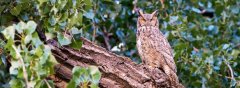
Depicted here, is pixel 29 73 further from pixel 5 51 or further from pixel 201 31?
pixel 201 31

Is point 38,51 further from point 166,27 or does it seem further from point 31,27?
point 166,27

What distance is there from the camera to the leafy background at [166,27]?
1.71 metres

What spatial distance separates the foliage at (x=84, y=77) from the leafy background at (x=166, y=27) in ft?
0.92

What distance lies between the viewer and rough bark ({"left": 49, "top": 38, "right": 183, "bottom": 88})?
5.79ft

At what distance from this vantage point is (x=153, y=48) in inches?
92.0

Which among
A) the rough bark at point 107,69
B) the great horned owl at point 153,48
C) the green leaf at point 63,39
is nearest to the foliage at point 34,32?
the green leaf at point 63,39

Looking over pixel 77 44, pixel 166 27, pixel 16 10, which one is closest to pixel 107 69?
pixel 77 44

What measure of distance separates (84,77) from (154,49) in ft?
3.31

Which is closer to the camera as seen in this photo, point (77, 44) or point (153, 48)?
point (77, 44)

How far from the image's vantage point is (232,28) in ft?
10.5

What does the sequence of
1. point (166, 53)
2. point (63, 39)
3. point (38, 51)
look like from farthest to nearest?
point (166, 53) → point (63, 39) → point (38, 51)

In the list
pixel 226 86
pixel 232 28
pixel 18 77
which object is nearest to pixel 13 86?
pixel 18 77

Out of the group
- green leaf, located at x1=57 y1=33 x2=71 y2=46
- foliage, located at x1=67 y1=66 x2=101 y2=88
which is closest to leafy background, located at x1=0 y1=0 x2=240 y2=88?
green leaf, located at x1=57 y1=33 x2=71 y2=46

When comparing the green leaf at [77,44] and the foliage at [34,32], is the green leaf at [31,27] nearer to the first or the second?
the foliage at [34,32]
